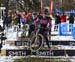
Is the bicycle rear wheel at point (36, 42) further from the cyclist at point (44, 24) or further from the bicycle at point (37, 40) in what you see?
the cyclist at point (44, 24)

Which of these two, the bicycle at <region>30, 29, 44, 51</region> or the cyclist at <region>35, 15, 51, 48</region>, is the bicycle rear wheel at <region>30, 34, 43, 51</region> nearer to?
the bicycle at <region>30, 29, 44, 51</region>

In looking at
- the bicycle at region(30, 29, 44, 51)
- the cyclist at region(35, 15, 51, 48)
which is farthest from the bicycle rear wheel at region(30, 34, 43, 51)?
the cyclist at region(35, 15, 51, 48)

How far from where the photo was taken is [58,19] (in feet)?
81.7

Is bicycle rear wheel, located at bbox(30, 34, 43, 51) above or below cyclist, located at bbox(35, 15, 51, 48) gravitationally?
below

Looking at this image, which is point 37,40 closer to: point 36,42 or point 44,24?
point 36,42

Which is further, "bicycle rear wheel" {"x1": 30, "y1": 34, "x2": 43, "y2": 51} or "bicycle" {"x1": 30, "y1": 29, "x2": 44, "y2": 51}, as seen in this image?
"bicycle" {"x1": 30, "y1": 29, "x2": 44, "y2": 51}

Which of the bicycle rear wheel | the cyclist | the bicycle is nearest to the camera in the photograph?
the bicycle rear wheel

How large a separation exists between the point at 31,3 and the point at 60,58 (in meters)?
24.0

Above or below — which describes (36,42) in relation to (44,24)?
below

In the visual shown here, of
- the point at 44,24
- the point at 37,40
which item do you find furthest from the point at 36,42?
the point at 44,24

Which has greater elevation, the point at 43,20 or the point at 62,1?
the point at 62,1

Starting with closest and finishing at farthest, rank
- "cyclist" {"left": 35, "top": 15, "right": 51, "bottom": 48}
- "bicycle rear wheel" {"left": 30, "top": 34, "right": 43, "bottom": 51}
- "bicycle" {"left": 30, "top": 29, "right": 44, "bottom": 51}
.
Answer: "bicycle rear wheel" {"left": 30, "top": 34, "right": 43, "bottom": 51} < "bicycle" {"left": 30, "top": 29, "right": 44, "bottom": 51} < "cyclist" {"left": 35, "top": 15, "right": 51, "bottom": 48}

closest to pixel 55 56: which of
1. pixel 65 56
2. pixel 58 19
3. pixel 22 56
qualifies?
pixel 65 56

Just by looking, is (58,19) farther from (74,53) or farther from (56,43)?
(74,53)
